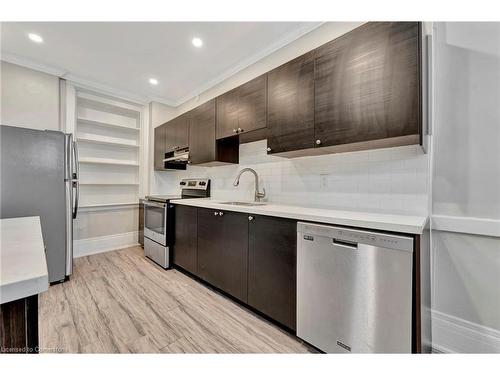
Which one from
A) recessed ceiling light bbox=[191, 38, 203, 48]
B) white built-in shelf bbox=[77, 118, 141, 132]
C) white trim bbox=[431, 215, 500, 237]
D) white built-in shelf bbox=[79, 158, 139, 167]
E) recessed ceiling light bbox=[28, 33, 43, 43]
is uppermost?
recessed ceiling light bbox=[28, 33, 43, 43]

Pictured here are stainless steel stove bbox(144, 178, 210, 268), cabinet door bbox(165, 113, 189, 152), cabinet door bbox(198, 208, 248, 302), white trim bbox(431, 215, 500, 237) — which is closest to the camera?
white trim bbox(431, 215, 500, 237)

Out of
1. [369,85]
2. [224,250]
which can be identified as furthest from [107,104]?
[369,85]

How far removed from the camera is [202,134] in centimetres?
275

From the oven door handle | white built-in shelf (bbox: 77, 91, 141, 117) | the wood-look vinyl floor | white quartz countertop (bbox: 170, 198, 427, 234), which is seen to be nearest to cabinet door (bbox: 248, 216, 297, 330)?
white quartz countertop (bbox: 170, 198, 427, 234)

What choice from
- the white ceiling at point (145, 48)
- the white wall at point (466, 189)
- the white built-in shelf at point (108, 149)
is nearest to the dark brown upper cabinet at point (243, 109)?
the white ceiling at point (145, 48)

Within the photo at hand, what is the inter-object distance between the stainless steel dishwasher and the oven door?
1874mm

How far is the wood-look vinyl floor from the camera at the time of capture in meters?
1.44

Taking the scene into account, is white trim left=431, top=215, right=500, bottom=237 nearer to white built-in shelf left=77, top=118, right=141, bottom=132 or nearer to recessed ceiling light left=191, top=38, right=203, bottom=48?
recessed ceiling light left=191, top=38, right=203, bottom=48

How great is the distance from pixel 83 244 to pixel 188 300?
7.51 ft

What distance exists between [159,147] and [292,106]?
258 centimetres

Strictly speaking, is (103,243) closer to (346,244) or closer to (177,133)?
(177,133)

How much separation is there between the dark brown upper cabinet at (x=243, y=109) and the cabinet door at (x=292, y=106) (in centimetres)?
Answer: 10

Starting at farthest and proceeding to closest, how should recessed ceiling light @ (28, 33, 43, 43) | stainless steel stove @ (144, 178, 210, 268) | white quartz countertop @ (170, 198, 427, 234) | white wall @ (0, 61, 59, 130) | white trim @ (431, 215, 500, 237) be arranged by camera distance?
stainless steel stove @ (144, 178, 210, 268) < white wall @ (0, 61, 59, 130) < recessed ceiling light @ (28, 33, 43, 43) < white trim @ (431, 215, 500, 237) < white quartz countertop @ (170, 198, 427, 234)

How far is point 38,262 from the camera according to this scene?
25.3 inches
